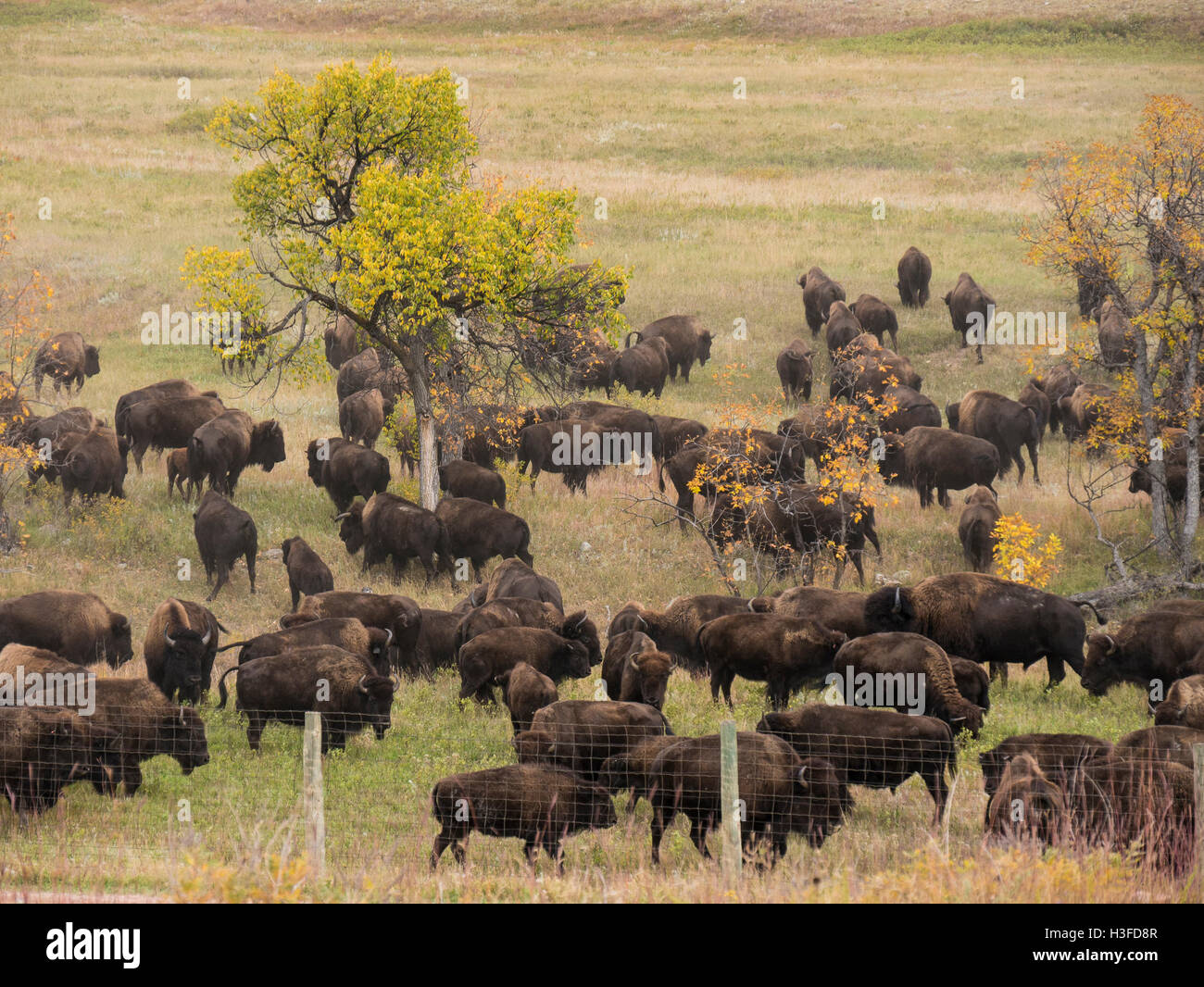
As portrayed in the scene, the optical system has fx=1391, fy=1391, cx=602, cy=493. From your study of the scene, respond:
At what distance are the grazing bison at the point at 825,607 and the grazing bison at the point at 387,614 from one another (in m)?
4.10

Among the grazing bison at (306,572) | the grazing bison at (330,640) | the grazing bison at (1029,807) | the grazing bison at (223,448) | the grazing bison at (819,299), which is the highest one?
the grazing bison at (819,299)

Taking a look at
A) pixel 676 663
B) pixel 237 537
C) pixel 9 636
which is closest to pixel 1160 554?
pixel 676 663

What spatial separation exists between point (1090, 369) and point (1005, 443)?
6.82m

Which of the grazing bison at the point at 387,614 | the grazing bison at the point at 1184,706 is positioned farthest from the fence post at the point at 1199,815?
the grazing bison at the point at 387,614

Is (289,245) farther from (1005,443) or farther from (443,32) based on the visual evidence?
(443,32)

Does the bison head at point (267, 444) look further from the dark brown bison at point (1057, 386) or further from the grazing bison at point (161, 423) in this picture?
the dark brown bison at point (1057, 386)

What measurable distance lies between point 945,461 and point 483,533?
8.31 meters

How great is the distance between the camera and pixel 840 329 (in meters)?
31.4

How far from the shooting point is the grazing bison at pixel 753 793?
11008 mm

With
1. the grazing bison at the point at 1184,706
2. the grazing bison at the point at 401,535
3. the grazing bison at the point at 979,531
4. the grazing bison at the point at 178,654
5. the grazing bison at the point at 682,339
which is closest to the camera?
the grazing bison at the point at 1184,706

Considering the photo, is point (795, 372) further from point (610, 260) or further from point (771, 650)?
point (771, 650)

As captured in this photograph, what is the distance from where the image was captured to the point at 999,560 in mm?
20250

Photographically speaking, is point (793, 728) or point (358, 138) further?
point (358, 138)

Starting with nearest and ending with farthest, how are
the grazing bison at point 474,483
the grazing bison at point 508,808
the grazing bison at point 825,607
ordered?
the grazing bison at point 508,808, the grazing bison at point 825,607, the grazing bison at point 474,483
